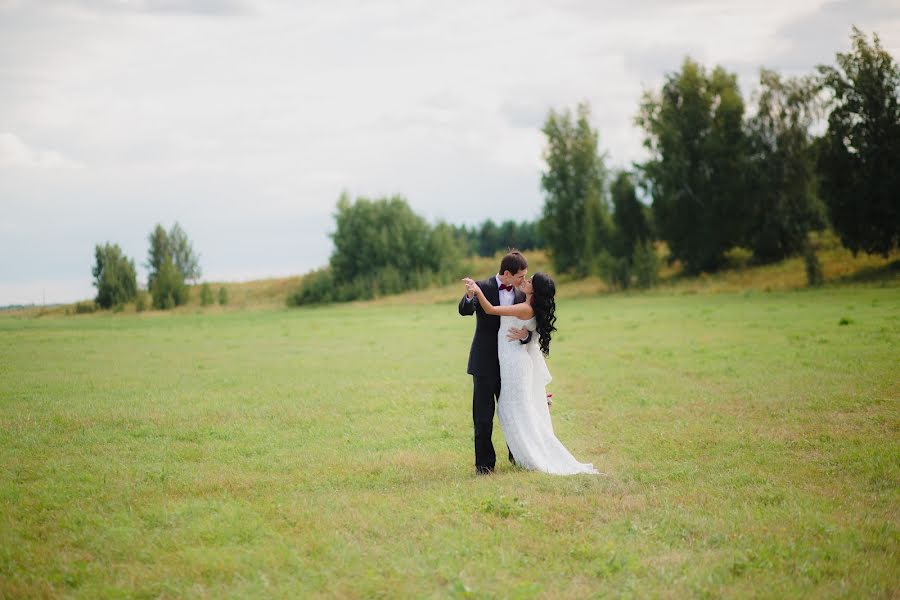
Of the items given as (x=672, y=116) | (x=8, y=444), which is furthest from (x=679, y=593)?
(x=672, y=116)

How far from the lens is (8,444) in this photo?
42.3 ft

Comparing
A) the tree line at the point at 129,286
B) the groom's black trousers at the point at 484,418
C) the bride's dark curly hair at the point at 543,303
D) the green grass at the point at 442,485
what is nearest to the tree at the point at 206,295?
the tree line at the point at 129,286

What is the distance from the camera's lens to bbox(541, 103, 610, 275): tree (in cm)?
8075

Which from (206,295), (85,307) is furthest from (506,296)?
(206,295)

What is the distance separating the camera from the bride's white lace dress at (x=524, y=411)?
1010 centimetres

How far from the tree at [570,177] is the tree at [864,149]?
3055 centimetres

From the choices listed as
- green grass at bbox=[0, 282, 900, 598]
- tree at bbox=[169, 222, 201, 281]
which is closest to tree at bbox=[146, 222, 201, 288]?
tree at bbox=[169, 222, 201, 281]

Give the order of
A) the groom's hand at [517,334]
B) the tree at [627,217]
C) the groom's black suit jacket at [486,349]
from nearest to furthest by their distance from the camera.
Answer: the groom's hand at [517,334], the groom's black suit jacket at [486,349], the tree at [627,217]

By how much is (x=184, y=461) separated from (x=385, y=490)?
3.85 m

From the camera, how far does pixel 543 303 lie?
9812mm

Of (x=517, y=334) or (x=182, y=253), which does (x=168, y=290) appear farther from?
(x=517, y=334)

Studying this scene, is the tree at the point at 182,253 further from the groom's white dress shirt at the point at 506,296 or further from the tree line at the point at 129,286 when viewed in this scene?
the groom's white dress shirt at the point at 506,296

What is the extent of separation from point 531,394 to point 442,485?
1.78m

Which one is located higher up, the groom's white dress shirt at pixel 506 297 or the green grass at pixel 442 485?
the groom's white dress shirt at pixel 506 297
